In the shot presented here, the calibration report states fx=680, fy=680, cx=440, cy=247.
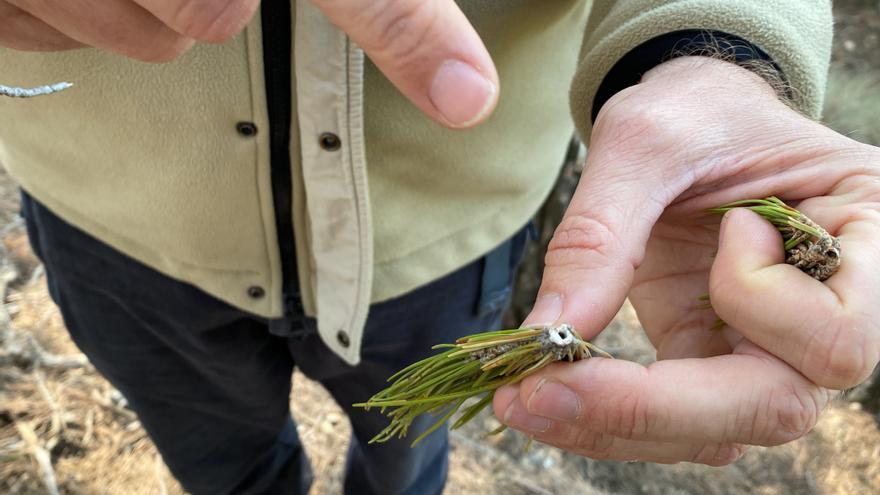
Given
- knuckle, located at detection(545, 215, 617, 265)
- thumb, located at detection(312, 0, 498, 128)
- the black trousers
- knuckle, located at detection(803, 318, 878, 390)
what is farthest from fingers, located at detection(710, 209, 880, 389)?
the black trousers

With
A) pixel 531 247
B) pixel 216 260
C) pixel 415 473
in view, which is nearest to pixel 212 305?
pixel 216 260

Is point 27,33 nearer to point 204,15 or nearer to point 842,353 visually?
point 204,15

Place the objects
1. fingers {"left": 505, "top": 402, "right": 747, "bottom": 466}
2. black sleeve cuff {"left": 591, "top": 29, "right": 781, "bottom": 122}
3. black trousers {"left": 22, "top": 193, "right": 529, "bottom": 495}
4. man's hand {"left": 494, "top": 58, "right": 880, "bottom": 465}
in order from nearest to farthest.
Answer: man's hand {"left": 494, "top": 58, "right": 880, "bottom": 465}, fingers {"left": 505, "top": 402, "right": 747, "bottom": 466}, black sleeve cuff {"left": 591, "top": 29, "right": 781, "bottom": 122}, black trousers {"left": 22, "top": 193, "right": 529, "bottom": 495}

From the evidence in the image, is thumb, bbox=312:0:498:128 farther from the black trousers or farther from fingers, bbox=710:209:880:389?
the black trousers

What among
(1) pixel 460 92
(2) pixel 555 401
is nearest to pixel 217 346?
(2) pixel 555 401

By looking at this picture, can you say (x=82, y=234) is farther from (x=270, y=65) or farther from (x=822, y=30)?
(x=822, y=30)
